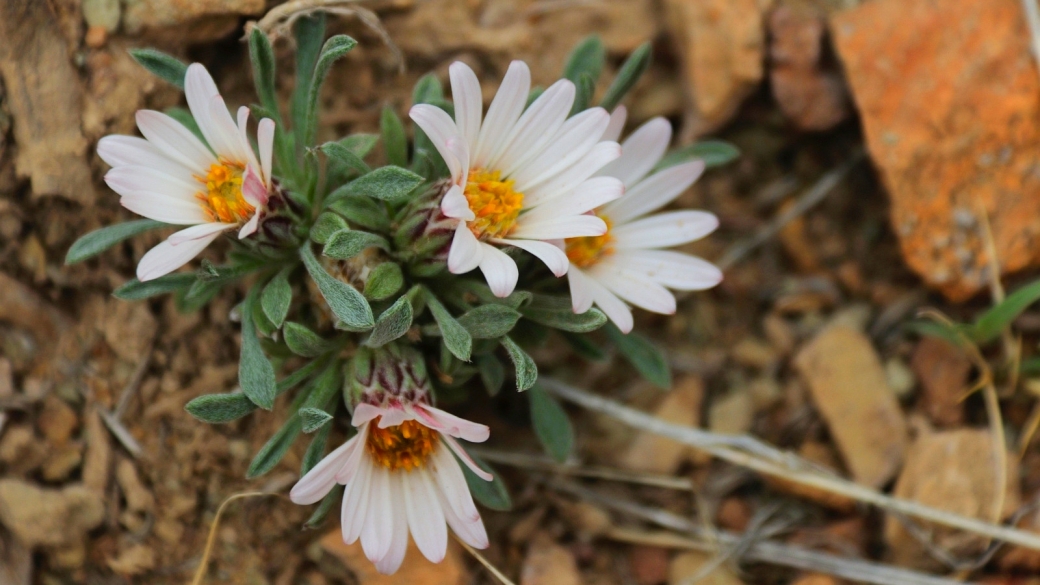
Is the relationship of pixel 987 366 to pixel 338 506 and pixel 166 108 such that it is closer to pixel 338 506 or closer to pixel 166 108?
pixel 338 506

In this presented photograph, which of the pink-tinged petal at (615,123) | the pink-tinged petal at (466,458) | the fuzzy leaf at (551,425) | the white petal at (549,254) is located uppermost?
the pink-tinged petal at (615,123)

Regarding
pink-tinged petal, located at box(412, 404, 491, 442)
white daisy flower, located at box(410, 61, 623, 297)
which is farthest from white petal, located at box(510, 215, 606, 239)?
pink-tinged petal, located at box(412, 404, 491, 442)

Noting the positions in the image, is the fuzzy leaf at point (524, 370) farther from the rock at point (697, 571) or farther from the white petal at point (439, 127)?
the rock at point (697, 571)

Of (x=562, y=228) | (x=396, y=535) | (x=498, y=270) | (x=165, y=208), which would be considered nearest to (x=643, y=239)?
(x=562, y=228)

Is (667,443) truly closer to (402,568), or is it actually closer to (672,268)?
(672,268)

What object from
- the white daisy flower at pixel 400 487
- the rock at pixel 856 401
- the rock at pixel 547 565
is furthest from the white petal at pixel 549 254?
the rock at pixel 856 401

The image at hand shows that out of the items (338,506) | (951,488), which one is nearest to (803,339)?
(951,488)

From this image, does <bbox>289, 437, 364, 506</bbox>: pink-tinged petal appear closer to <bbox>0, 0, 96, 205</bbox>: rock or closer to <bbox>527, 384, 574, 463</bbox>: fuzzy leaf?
<bbox>527, 384, 574, 463</bbox>: fuzzy leaf
